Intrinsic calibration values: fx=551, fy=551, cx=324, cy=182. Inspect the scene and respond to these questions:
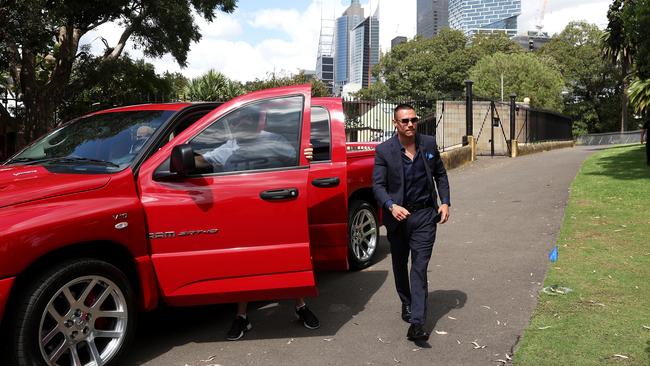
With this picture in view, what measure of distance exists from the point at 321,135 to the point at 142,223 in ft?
6.93

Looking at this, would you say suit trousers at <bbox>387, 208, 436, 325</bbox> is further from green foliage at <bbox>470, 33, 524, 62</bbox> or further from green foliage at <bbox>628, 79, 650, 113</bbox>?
green foliage at <bbox>470, 33, 524, 62</bbox>

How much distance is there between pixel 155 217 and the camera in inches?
149

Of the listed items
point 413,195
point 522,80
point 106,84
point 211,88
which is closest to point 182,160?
point 413,195

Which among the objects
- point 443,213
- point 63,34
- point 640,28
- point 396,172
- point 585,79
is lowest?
point 443,213

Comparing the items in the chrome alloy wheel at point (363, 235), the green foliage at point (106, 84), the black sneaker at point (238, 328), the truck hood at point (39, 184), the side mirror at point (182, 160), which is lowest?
the black sneaker at point (238, 328)

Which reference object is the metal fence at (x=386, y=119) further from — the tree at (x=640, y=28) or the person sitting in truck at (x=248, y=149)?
the person sitting in truck at (x=248, y=149)

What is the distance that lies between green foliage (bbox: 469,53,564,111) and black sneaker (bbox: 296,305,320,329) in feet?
146

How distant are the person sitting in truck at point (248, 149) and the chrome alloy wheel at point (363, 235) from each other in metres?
2.15

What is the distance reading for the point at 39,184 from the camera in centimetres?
353

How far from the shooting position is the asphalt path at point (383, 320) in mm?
3934

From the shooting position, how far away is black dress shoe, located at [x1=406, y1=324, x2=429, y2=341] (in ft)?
13.3

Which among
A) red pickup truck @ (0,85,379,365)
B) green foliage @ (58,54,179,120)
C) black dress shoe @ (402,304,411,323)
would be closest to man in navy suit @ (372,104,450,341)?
black dress shoe @ (402,304,411,323)

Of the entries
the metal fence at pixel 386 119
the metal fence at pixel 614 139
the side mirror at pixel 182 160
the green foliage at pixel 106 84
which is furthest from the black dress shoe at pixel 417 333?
the metal fence at pixel 614 139

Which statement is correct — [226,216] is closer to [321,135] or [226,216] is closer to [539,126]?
[321,135]
